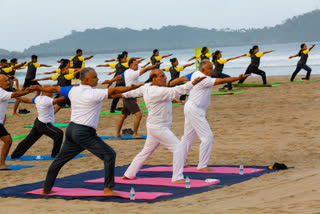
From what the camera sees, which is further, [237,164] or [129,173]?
[237,164]

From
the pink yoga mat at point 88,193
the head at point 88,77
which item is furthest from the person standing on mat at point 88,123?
the pink yoga mat at point 88,193

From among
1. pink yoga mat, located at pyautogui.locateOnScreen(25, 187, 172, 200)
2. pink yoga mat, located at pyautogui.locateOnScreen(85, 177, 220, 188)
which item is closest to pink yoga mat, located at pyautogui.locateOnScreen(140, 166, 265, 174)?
pink yoga mat, located at pyautogui.locateOnScreen(85, 177, 220, 188)

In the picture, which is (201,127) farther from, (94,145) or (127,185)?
(94,145)

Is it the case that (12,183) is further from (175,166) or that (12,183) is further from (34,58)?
(34,58)

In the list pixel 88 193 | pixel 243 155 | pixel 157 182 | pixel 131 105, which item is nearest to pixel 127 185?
pixel 157 182

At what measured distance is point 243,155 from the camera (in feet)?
36.9

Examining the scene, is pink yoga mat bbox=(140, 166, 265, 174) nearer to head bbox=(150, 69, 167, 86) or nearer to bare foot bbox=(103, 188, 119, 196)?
head bbox=(150, 69, 167, 86)

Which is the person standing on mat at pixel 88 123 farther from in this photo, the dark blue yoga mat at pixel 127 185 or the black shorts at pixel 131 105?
the black shorts at pixel 131 105

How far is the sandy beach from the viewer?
7055mm

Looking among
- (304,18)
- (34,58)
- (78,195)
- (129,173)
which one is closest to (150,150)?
(129,173)

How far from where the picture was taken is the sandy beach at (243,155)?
23.1 feet

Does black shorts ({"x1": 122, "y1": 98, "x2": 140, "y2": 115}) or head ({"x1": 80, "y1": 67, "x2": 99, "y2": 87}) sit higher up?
head ({"x1": 80, "y1": 67, "x2": 99, "y2": 87})

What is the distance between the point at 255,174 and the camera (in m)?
8.88

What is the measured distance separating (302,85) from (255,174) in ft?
56.4
